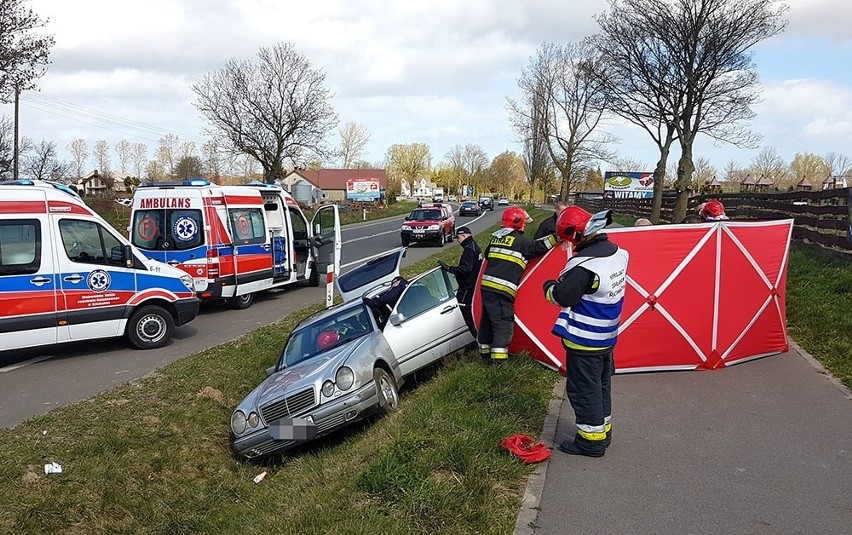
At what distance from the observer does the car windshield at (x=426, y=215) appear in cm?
2720

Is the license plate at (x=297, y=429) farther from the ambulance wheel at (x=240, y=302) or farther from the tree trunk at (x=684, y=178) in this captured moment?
the tree trunk at (x=684, y=178)

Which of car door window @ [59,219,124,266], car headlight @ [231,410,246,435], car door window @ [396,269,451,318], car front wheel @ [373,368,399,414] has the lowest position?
car headlight @ [231,410,246,435]

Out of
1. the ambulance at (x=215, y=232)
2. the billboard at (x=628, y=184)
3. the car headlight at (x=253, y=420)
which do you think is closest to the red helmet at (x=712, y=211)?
the car headlight at (x=253, y=420)

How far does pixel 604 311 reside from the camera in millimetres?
4668

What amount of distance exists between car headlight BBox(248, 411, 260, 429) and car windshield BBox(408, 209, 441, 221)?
69.0ft

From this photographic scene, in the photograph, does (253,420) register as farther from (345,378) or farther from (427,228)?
(427,228)

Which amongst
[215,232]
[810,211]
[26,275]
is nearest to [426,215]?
[215,232]

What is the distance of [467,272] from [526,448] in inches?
129

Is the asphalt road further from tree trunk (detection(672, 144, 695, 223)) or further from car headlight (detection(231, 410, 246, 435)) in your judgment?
tree trunk (detection(672, 144, 695, 223))

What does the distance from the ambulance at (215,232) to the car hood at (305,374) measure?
Answer: 18.4 ft

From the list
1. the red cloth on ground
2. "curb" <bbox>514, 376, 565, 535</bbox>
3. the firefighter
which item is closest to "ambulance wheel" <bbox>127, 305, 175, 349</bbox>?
the firefighter

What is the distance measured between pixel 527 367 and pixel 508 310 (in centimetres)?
62

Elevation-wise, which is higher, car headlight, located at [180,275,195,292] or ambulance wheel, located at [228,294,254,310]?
car headlight, located at [180,275,195,292]

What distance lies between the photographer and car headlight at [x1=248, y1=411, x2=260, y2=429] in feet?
20.7
